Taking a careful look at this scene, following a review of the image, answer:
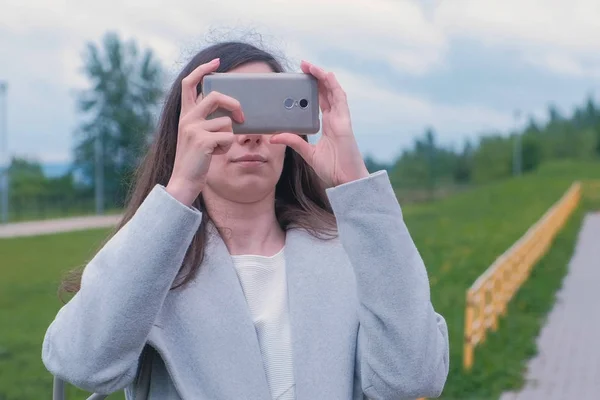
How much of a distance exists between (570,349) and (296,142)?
7.90m

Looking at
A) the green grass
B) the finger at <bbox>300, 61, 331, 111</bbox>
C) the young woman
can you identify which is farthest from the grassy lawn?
the finger at <bbox>300, 61, 331, 111</bbox>

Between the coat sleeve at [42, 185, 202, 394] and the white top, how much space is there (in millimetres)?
186

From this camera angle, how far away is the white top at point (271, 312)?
1589 millimetres

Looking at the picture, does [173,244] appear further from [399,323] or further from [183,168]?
[399,323]

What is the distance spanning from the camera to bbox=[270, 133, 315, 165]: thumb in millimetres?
1604

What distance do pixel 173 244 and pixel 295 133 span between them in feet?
0.97

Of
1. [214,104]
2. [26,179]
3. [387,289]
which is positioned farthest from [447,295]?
[26,179]

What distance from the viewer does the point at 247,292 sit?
164cm

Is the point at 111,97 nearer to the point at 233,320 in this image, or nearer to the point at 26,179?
the point at 26,179

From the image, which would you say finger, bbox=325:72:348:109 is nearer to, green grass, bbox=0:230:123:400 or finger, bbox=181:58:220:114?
finger, bbox=181:58:220:114

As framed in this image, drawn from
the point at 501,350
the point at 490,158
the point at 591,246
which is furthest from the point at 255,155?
the point at 490,158

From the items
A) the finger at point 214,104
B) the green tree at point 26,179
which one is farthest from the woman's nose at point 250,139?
the green tree at point 26,179

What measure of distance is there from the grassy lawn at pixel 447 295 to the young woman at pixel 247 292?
1.10 feet

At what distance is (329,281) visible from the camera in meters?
1.66
